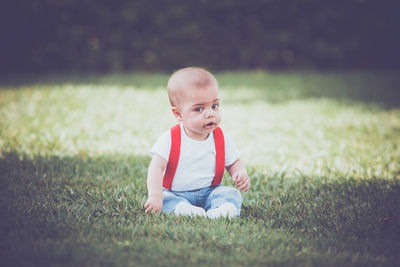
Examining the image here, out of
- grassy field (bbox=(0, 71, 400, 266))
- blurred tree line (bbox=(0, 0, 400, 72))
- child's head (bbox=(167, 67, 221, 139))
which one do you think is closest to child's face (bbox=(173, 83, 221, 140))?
child's head (bbox=(167, 67, 221, 139))

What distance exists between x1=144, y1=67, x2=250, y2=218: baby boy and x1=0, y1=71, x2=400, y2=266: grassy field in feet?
0.46

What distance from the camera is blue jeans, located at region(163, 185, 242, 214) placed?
7.37 ft

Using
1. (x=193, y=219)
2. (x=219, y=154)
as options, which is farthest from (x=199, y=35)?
(x=193, y=219)

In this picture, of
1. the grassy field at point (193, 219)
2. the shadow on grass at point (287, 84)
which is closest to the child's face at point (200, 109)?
the grassy field at point (193, 219)

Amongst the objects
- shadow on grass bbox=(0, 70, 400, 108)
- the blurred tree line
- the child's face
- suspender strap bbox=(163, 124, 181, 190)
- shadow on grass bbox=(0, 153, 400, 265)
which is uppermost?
the blurred tree line

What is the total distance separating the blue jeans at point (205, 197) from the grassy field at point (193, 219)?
132 mm

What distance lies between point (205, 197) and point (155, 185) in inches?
14.9

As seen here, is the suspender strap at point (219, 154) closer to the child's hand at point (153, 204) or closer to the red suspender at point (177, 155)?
the red suspender at point (177, 155)

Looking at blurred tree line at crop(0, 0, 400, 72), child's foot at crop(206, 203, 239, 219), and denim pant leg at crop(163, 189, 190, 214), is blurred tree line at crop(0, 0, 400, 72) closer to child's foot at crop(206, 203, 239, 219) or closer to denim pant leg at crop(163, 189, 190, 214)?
denim pant leg at crop(163, 189, 190, 214)

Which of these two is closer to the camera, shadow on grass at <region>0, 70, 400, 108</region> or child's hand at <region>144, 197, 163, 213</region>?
child's hand at <region>144, 197, 163, 213</region>

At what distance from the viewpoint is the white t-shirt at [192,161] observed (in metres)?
2.28

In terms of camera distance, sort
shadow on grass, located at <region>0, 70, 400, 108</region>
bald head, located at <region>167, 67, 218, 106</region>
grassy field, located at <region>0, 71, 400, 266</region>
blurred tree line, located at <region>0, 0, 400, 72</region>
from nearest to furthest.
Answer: grassy field, located at <region>0, 71, 400, 266</region>
bald head, located at <region>167, 67, 218, 106</region>
shadow on grass, located at <region>0, 70, 400, 108</region>
blurred tree line, located at <region>0, 0, 400, 72</region>

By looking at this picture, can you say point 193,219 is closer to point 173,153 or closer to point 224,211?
point 224,211

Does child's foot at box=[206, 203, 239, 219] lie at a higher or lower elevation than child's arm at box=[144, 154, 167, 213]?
lower
